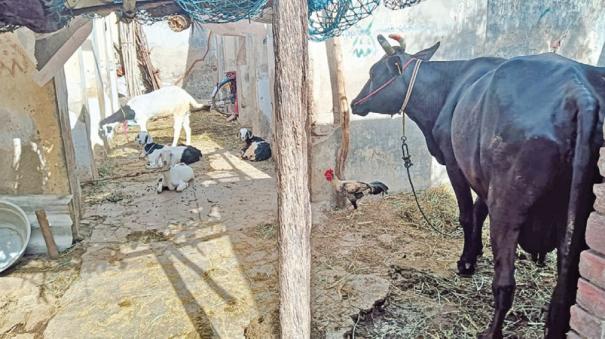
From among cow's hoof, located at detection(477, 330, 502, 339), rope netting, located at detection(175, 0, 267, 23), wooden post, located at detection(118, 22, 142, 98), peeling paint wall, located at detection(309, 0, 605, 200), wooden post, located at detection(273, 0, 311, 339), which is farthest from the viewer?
wooden post, located at detection(118, 22, 142, 98)

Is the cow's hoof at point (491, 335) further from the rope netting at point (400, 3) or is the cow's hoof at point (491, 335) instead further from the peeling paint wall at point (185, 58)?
the peeling paint wall at point (185, 58)

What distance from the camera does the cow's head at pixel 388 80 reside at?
4.09 m

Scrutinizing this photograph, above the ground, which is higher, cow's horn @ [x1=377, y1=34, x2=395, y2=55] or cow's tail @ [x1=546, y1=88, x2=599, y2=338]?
cow's horn @ [x1=377, y1=34, x2=395, y2=55]

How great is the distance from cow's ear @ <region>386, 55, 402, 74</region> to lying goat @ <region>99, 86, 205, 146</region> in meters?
5.78

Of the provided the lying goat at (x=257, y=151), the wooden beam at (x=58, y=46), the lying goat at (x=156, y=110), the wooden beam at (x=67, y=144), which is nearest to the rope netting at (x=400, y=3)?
the wooden beam at (x=58, y=46)

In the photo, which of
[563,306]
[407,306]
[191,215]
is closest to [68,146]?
[191,215]

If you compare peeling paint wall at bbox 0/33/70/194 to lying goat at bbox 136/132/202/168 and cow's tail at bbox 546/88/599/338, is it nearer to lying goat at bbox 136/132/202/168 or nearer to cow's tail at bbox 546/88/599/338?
lying goat at bbox 136/132/202/168

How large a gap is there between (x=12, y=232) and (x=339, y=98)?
3.64m

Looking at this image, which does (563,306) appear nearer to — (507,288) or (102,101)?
(507,288)

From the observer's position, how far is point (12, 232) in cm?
460

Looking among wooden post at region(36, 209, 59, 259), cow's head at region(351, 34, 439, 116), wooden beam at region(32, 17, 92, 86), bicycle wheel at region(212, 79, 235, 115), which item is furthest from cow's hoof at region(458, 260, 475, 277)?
bicycle wheel at region(212, 79, 235, 115)

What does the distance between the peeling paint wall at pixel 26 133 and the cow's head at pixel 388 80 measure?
3.04 metres

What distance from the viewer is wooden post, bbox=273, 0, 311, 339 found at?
6.45 ft

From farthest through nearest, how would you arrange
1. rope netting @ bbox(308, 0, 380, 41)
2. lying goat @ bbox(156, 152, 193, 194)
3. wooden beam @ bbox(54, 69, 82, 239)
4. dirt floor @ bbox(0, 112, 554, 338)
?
lying goat @ bbox(156, 152, 193, 194)
wooden beam @ bbox(54, 69, 82, 239)
dirt floor @ bbox(0, 112, 554, 338)
rope netting @ bbox(308, 0, 380, 41)
